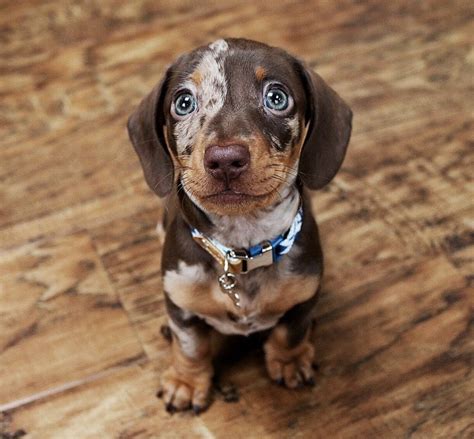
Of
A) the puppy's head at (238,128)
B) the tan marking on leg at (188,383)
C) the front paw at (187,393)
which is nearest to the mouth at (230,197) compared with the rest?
Answer: the puppy's head at (238,128)

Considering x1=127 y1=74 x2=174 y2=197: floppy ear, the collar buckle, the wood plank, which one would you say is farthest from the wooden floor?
x1=127 y1=74 x2=174 y2=197: floppy ear

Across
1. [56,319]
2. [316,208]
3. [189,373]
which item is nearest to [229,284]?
[189,373]

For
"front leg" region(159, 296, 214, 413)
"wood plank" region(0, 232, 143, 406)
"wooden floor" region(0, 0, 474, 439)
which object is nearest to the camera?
"front leg" region(159, 296, 214, 413)

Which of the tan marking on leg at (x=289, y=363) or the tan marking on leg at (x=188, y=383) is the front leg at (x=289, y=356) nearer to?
the tan marking on leg at (x=289, y=363)

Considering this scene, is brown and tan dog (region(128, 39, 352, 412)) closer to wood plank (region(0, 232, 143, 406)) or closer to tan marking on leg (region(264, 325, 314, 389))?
tan marking on leg (region(264, 325, 314, 389))

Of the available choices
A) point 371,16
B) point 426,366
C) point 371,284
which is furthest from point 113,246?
point 371,16

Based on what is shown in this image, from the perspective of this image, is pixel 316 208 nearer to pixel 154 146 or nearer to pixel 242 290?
pixel 242 290
